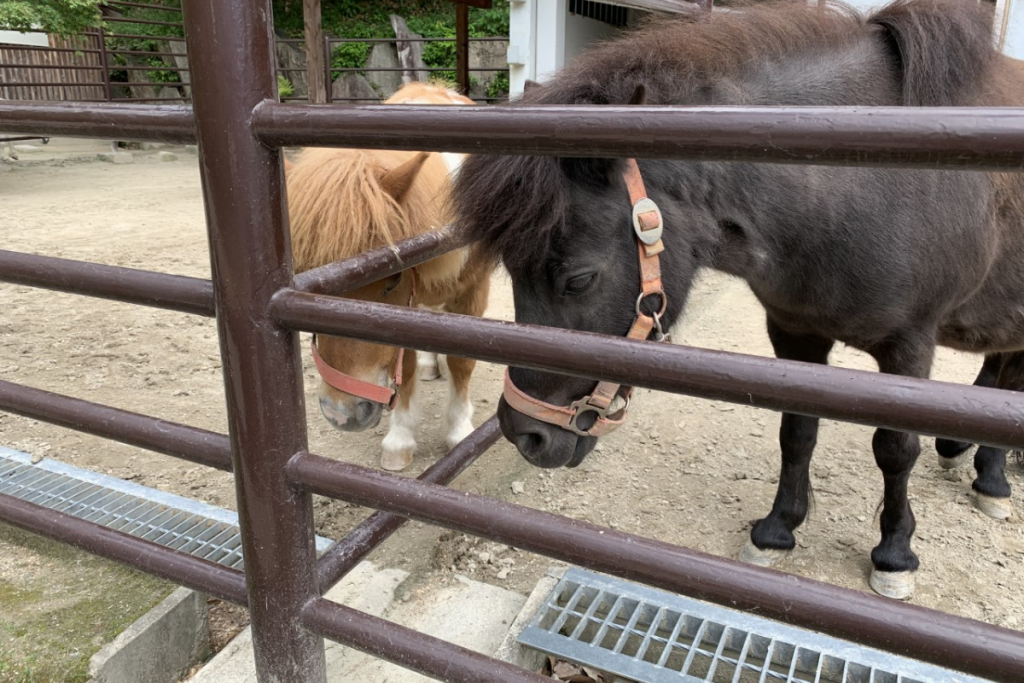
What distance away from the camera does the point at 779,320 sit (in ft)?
6.80

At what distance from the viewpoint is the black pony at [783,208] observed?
1.40 meters

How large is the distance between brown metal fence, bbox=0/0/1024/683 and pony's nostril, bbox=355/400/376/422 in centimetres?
69

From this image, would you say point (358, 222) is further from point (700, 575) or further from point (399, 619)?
point (700, 575)

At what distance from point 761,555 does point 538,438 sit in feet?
3.86

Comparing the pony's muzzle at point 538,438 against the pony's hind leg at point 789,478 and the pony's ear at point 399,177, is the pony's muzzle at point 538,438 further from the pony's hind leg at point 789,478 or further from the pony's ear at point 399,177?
the pony's hind leg at point 789,478

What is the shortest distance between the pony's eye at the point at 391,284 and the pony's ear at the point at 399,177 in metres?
0.23

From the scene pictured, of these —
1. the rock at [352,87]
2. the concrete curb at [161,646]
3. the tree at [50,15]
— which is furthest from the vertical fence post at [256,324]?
the rock at [352,87]

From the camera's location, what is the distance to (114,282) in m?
1.17

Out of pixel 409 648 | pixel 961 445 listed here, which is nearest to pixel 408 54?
pixel 961 445

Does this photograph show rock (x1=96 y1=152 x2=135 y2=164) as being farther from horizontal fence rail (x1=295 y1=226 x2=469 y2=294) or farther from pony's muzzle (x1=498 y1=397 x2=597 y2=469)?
pony's muzzle (x1=498 y1=397 x2=597 y2=469)

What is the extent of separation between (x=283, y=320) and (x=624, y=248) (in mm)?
744

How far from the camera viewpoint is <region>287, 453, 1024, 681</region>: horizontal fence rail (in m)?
0.77

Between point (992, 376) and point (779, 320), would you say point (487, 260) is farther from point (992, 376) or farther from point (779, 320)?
point (992, 376)

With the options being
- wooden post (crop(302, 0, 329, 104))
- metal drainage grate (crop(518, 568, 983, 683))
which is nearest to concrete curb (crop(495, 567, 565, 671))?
metal drainage grate (crop(518, 568, 983, 683))
